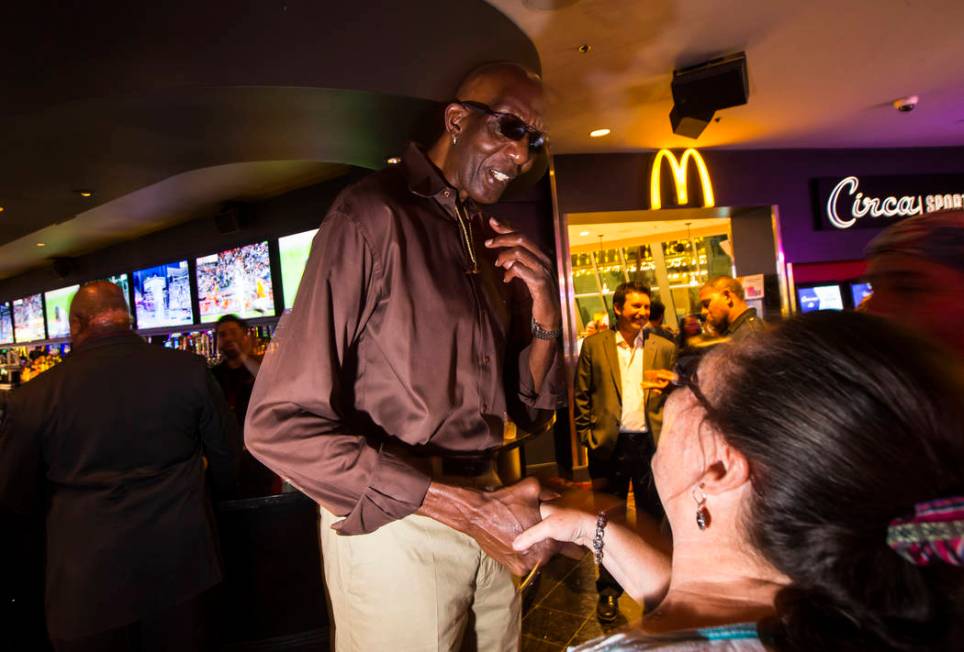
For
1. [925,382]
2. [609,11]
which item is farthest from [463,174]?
[609,11]

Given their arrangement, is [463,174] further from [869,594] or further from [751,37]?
[751,37]

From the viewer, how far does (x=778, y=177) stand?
23.2 feet

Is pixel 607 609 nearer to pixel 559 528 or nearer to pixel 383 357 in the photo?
pixel 559 528

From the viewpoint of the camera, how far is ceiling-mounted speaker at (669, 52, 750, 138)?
409cm

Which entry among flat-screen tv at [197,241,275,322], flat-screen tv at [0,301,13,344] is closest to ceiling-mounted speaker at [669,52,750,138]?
flat-screen tv at [197,241,275,322]

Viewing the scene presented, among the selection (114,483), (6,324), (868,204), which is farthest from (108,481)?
(6,324)

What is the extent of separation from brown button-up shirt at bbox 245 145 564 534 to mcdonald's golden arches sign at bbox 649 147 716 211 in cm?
566

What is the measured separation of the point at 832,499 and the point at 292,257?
5.72m

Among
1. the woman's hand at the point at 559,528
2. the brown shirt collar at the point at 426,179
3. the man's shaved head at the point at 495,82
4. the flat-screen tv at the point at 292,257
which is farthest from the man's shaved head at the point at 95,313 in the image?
the flat-screen tv at the point at 292,257

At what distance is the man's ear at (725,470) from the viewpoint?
2.50ft

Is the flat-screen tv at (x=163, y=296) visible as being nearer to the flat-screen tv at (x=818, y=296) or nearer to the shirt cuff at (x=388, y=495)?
the shirt cuff at (x=388, y=495)

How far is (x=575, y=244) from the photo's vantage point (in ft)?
41.0

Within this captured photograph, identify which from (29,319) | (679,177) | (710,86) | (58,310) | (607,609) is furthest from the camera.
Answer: (29,319)

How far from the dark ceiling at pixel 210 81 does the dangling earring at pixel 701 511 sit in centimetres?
229
